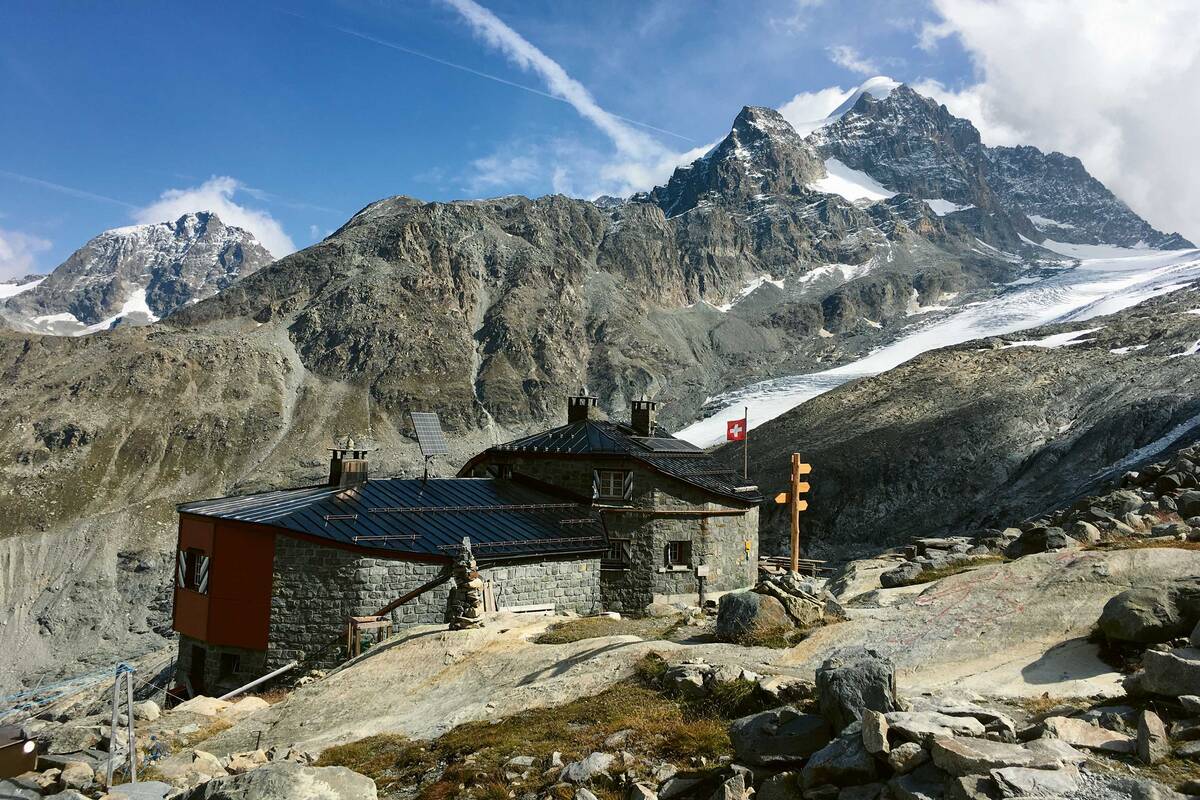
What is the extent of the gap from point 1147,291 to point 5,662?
222648 millimetres

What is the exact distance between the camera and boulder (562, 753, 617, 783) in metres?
10.1

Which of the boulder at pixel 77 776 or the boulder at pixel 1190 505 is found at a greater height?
the boulder at pixel 1190 505

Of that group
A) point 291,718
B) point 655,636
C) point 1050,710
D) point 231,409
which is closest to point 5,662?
point 231,409

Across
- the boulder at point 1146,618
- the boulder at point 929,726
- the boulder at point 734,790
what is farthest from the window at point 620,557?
the boulder at point 929,726

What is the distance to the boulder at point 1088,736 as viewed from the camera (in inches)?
306

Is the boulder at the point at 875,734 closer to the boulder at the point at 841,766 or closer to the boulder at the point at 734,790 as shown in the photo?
the boulder at the point at 841,766

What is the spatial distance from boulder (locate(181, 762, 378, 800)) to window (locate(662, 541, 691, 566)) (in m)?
25.0

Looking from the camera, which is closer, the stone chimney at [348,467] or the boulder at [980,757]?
the boulder at [980,757]

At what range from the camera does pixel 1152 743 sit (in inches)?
294

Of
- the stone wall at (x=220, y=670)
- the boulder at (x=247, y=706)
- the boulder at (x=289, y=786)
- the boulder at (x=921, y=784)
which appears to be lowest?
the stone wall at (x=220, y=670)

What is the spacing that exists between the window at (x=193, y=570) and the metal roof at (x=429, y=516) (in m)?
1.40

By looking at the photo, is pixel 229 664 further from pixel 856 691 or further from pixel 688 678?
pixel 856 691

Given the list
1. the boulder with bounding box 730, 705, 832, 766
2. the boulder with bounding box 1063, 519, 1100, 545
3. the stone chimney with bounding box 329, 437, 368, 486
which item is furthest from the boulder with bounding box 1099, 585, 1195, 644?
the stone chimney with bounding box 329, 437, 368, 486

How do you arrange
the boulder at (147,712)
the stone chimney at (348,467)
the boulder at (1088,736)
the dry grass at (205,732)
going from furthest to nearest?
the stone chimney at (348,467)
the boulder at (147,712)
the dry grass at (205,732)
the boulder at (1088,736)
